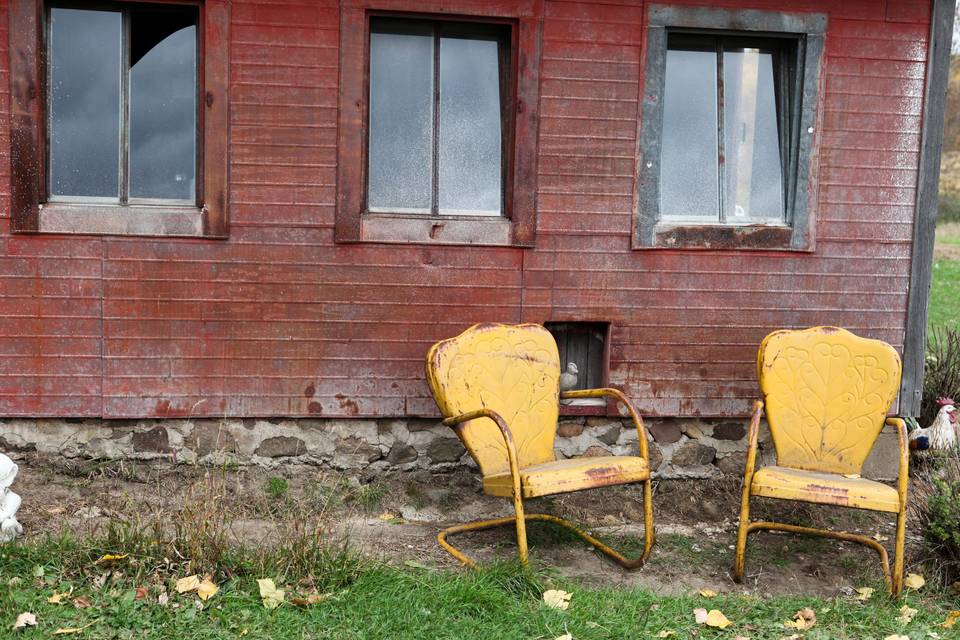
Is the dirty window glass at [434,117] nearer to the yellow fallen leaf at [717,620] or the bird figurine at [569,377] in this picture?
the bird figurine at [569,377]

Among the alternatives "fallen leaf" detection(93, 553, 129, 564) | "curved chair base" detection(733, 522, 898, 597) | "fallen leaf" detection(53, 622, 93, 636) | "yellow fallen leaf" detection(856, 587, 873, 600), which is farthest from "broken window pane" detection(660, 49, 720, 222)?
"fallen leaf" detection(53, 622, 93, 636)

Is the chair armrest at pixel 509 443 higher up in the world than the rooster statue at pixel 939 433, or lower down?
higher up

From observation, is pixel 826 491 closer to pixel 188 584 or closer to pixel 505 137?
pixel 505 137

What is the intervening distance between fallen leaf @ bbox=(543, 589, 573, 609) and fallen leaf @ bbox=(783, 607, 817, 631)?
Result: 0.94 metres

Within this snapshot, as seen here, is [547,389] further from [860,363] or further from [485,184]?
[860,363]

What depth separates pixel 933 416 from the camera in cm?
665

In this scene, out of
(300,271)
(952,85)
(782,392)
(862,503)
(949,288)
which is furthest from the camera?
(952,85)

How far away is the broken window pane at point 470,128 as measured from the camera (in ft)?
17.7

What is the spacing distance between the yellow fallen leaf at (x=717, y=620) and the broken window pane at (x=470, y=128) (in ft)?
8.51

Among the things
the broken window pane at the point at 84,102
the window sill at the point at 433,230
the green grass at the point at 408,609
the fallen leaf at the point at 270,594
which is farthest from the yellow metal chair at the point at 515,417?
the broken window pane at the point at 84,102

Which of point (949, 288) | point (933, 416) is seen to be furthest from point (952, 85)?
point (933, 416)

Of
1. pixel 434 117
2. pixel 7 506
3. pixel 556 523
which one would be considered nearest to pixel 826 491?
pixel 556 523

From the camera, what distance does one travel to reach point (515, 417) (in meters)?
4.80

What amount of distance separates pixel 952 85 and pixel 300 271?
143ft
